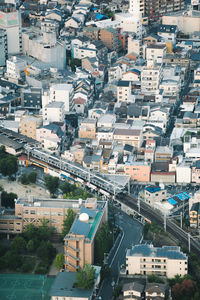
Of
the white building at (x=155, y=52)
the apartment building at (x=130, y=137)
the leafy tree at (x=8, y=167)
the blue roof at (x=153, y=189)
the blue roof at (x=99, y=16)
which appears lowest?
the blue roof at (x=153, y=189)

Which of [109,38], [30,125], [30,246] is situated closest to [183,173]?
[30,125]

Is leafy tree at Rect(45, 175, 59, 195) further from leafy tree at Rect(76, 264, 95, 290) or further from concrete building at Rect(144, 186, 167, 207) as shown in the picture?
leafy tree at Rect(76, 264, 95, 290)

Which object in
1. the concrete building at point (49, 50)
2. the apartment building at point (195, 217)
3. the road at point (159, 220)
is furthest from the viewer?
the concrete building at point (49, 50)

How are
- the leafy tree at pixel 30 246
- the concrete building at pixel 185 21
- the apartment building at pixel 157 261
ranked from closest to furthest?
the apartment building at pixel 157 261, the leafy tree at pixel 30 246, the concrete building at pixel 185 21

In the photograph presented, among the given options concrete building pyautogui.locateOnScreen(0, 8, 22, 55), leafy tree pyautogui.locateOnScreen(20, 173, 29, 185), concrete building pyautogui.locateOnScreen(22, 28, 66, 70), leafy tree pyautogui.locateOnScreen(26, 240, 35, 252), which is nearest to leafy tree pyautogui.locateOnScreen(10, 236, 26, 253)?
leafy tree pyautogui.locateOnScreen(26, 240, 35, 252)

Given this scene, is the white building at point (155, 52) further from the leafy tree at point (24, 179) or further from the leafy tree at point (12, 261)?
the leafy tree at point (12, 261)

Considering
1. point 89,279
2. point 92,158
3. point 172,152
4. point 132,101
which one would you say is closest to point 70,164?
point 92,158

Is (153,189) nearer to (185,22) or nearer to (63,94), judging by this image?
(63,94)

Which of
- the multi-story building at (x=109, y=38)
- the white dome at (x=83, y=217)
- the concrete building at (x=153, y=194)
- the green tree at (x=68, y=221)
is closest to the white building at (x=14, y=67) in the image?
the multi-story building at (x=109, y=38)
